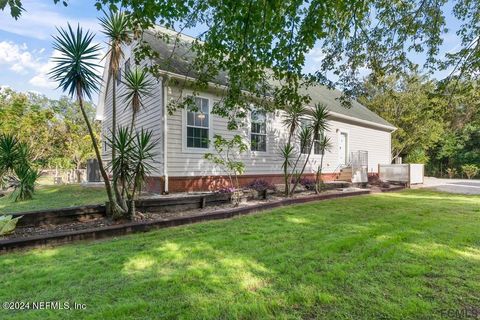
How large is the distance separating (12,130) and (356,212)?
15730mm

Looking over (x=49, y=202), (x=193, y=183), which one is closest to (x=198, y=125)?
(x=193, y=183)

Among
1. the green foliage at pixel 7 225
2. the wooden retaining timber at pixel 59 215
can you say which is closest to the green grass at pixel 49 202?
the wooden retaining timber at pixel 59 215

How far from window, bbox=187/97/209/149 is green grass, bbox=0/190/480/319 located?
167 inches

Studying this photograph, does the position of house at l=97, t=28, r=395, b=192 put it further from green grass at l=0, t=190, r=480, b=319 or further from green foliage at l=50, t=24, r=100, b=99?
green grass at l=0, t=190, r=480, b=319

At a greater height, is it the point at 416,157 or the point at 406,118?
the point at 406,118

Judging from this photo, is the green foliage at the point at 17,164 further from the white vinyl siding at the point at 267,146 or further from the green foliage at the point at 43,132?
the green foliage at the point at 43,132

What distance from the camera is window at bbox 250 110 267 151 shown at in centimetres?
1064

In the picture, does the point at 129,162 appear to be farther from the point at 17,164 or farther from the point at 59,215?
the point at 17,164

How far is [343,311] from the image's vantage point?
230cm

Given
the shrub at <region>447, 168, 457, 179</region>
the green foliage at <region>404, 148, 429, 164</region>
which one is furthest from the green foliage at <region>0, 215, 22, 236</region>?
the shrub at <region>447, 168, 457, 179</region>

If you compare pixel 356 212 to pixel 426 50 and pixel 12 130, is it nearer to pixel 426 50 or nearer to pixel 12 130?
pixel 426 50

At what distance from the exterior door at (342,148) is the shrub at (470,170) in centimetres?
1384

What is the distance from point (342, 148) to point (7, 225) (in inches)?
537

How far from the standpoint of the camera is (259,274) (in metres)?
3.04
